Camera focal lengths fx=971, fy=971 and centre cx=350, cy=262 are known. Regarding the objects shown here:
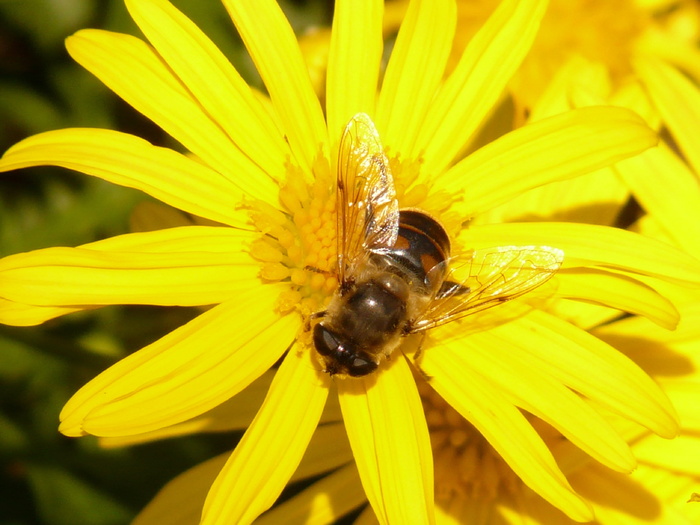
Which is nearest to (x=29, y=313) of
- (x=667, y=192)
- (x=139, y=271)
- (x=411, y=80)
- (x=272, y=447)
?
(x=139, y=271)

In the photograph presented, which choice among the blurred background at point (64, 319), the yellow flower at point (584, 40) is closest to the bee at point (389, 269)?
the blurred background at point (64, 319)

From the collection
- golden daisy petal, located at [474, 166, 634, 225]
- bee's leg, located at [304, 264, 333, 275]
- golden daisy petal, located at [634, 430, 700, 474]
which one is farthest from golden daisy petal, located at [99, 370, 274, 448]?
golden daisy petal, located at [634, 430, 700, 474]

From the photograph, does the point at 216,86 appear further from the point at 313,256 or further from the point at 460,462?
the point at 460,462

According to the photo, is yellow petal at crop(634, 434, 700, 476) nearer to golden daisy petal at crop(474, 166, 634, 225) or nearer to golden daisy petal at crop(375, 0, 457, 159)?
golden daisy petal at crop(474, 166, 634, 225)

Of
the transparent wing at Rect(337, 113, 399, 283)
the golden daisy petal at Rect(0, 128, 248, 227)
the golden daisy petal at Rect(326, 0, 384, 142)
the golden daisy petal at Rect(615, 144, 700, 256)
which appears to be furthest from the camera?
the golden daisy petal at Rect(615, 144, 700, 256)

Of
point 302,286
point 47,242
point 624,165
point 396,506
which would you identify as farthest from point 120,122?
point 396,506

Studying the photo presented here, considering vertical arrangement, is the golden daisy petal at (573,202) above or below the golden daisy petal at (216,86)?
below

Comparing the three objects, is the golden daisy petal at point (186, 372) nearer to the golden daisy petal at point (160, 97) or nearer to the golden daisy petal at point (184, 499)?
the golden daisy petal at point (160, 97)
